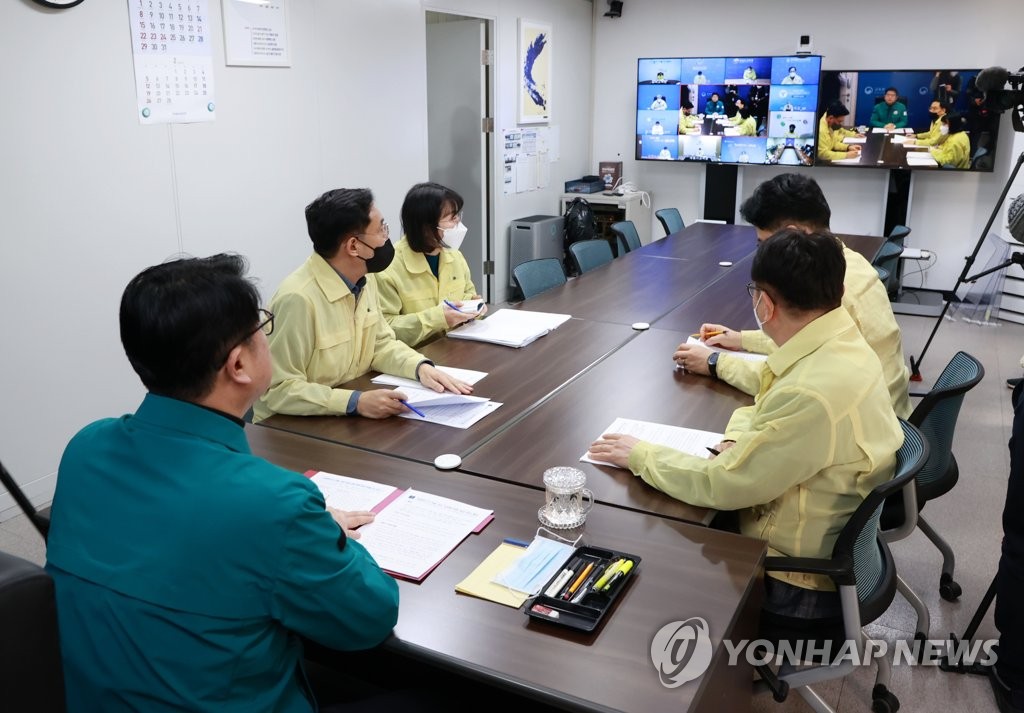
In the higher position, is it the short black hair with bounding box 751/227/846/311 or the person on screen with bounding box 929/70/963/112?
the person on screen with bounding box 929/70/963/112

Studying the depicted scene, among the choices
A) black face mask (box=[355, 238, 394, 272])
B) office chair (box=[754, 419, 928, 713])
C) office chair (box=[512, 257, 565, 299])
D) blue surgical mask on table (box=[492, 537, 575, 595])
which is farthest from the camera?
office chair (box=[512, 257, 565, 299])

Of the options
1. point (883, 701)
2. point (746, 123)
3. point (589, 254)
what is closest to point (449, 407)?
point (883, 701)

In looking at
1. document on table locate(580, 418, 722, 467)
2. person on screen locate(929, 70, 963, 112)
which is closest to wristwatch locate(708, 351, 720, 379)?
document on table locate(580, 418, 722, 467)

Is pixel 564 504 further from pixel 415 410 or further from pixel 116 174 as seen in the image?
pixel 116 174

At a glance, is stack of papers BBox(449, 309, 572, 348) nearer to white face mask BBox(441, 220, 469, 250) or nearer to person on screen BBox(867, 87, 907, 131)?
white face mask BBox(441, 220, 469, 250)

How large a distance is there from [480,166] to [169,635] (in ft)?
18.7

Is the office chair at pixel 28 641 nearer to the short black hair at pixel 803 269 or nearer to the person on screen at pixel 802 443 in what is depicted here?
the person on screen at pixel 802 443

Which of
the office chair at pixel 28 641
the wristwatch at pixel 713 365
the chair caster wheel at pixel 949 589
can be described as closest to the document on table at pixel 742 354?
the wristwatch at pixel 713 365

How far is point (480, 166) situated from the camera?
653 centimetres

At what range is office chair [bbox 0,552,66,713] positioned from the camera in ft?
3.05

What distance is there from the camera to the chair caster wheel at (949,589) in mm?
2789

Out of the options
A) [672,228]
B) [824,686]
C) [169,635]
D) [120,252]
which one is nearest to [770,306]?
[824,686]

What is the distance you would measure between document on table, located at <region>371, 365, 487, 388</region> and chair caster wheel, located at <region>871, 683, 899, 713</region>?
→ 1.47m

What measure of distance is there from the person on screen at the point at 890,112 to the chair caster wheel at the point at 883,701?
5675 mm
